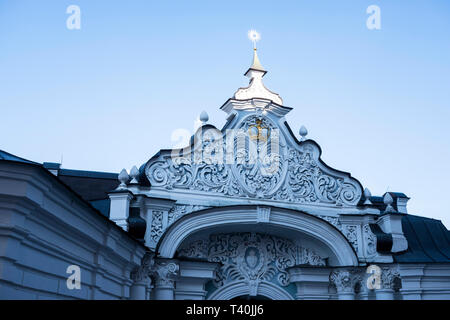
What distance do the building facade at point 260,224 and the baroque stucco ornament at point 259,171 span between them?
2cm

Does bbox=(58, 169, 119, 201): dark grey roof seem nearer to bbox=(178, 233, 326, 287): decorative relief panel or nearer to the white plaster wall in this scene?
bbox=(178, 233, 326, 287): decorative relief panel

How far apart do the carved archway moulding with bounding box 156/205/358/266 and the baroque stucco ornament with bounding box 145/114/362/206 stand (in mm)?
398

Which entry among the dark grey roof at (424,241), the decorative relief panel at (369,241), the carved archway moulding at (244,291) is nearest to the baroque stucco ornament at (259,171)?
the decorative relief panel at (369,241)

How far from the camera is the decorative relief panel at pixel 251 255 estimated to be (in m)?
12.7

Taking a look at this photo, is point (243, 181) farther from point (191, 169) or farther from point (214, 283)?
point (214, 283)

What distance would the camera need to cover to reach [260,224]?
12297mm

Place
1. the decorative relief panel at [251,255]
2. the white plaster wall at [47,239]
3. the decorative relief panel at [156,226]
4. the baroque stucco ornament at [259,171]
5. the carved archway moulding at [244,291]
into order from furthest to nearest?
the decorative relief panel at [251,255], the carved archway moulding at [244,291], the baroque stucco ornament at [259,171], the decorative relief panel at [156,226], the white plaster wall at [47,239]

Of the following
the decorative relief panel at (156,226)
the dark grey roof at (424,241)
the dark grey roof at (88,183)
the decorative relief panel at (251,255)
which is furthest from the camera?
the dark grey roof at (88,183)

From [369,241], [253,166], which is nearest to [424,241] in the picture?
[369,241]

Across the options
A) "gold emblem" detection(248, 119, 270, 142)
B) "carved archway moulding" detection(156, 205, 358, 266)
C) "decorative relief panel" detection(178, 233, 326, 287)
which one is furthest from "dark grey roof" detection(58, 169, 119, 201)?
"gold emblem" detection(248, 119, 270, 142)

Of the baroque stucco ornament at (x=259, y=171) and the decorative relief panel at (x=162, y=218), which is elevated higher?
the baroque stucco ornament at (x=259, y=171)

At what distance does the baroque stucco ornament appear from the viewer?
39.5 feet

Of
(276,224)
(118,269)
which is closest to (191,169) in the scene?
(276,224)

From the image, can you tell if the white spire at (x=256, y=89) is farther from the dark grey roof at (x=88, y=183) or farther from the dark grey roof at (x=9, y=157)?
the dark grey roof at (x=9, y=157)
